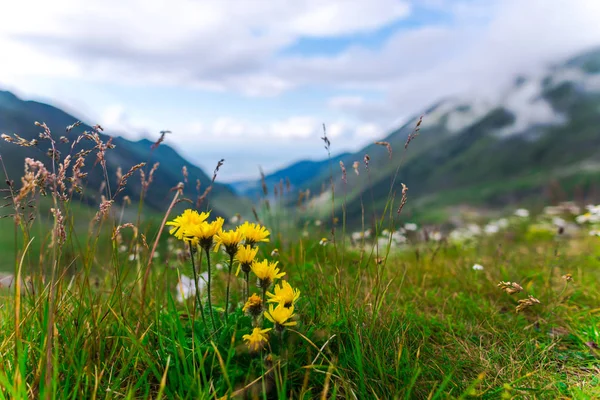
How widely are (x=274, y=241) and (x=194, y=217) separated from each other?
329cm

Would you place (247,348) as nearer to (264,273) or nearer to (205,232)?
(264,273)

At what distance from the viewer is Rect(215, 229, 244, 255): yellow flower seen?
6.18 ft

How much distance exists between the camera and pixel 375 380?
2.10 m

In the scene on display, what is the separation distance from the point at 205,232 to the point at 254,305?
401 millimetres

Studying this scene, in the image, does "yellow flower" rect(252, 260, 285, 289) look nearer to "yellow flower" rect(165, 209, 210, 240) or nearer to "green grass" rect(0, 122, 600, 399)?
"green grass" rect(0, 122, 600, 399)

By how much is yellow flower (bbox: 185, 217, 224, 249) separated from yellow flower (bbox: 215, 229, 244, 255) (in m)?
0.03

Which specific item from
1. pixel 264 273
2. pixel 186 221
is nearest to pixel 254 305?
pixel 264 273

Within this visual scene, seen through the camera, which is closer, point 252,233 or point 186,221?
point 186,221

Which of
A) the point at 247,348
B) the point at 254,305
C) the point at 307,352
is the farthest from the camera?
the point at 307,352

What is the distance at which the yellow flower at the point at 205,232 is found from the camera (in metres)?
1.85

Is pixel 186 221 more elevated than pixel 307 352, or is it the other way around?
pixel 186 221

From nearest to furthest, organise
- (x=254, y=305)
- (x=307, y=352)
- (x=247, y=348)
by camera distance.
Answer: (x=254, y=305) → (x=247, y=348) → (x=307, y=352)

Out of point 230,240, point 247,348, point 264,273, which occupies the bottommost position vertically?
point 247,348

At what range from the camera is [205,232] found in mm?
1859
